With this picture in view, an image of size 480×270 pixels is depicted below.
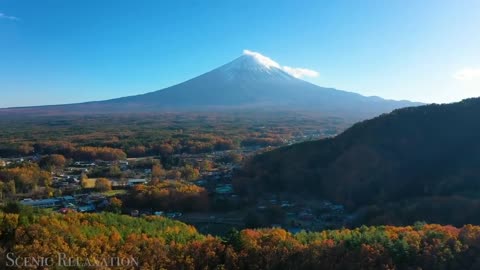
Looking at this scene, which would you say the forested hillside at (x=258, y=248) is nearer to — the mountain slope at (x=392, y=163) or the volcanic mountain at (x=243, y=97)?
the mountain slope at (x=392, y=163)

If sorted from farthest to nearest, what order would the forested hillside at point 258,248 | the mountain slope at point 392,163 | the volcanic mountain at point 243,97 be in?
the volcanic mountain at point 243,97 < the mountain slope at point 392,163 < the forested hillside at point 258,248

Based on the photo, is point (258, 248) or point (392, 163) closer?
point (258, 248)

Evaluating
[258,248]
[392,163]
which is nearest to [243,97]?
[392,163]

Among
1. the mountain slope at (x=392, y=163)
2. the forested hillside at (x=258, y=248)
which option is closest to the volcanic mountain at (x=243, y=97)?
the mountain slope at (x=392, y=163)

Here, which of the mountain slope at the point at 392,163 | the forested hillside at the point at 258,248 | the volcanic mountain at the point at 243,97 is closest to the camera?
the forested hillside at the point at 258,248

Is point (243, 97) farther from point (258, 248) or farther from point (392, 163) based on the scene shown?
point (258, 248)
